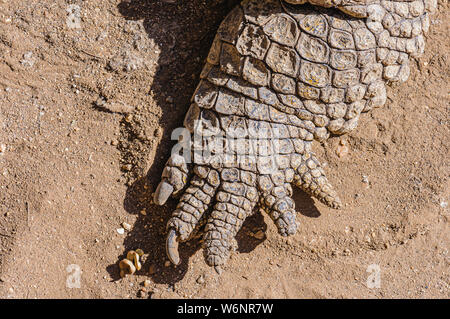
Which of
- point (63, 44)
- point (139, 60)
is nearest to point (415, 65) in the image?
point (139, 60)

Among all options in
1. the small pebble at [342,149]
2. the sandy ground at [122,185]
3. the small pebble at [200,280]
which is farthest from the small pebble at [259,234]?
the small pebble at [342,149]

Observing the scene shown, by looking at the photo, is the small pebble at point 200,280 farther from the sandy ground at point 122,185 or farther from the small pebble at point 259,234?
the small pebble at point 259,234

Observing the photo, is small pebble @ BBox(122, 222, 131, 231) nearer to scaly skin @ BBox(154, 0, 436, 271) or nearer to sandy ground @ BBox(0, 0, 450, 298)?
sandy ground @ BBox(0, 0, 450, 298)

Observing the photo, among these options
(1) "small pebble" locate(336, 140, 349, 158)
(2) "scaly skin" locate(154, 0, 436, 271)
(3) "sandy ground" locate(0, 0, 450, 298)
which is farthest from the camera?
(1) "small pebble" locate(336, 140, 349, 158)

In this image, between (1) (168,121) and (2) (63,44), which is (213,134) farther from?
(2) (63,44)

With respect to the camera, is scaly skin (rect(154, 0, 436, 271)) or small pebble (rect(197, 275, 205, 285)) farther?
small pebble (rect(197, 275, 205, 285))

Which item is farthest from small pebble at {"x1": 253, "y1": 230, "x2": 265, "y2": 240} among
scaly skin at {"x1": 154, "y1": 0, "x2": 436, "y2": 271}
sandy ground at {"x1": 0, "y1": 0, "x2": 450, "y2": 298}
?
scaly skin at {"x1": 154, "y1": 0, "x2": 436, "y2": 271}
